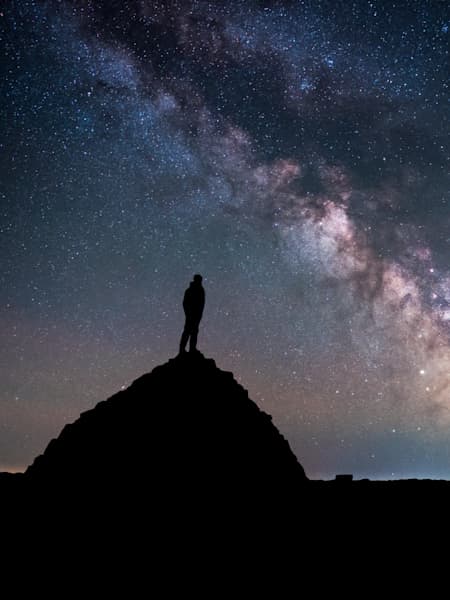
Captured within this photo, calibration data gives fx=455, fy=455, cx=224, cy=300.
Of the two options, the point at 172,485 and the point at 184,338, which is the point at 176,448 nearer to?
the point at 172,485

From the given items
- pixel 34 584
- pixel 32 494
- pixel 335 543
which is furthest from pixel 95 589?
pixel 335 543

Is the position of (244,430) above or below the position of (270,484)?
above

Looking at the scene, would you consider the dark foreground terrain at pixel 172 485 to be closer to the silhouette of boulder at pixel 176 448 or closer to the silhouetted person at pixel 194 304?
the silhouette of boulder at pixel 176 448

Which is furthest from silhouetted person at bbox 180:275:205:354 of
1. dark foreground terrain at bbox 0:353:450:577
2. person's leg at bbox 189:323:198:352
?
dark foreground terrain at bbox 0:353:450:577

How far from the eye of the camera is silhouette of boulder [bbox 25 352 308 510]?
12.9 meters

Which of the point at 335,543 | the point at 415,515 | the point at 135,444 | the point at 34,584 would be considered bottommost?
the point at 34,584

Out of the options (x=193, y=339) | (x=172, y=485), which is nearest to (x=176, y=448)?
(x=172, y=485)

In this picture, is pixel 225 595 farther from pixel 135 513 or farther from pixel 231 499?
pixel 135 513

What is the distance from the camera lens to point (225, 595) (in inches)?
471

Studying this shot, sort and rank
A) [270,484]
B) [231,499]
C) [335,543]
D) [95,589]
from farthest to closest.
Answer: [335,543] → [270,484] → [231,499] → [95,589]

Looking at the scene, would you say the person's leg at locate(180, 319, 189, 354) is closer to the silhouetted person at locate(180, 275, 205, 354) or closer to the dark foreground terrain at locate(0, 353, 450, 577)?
the silhouetted person at locate(180, 275, 205, 354)

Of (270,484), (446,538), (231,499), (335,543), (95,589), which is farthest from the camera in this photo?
(446,538)

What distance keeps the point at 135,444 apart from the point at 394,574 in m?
10.9

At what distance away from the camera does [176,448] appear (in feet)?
43.6
